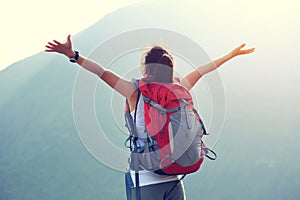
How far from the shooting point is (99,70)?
1517 millimetres

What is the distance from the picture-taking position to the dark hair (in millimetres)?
1577

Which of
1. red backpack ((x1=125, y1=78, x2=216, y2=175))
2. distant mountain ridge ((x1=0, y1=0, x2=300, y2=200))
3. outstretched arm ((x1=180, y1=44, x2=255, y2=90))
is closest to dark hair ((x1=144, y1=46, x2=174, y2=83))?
red backpack ((x1=125, y1=78, x2=216, y2=175))

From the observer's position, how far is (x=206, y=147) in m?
1.67

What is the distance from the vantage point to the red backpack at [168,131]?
5.00 ft

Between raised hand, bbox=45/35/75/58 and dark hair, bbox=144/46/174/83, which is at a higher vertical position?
raised hand, bbox=45/35/75/58

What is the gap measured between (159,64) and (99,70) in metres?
0.28

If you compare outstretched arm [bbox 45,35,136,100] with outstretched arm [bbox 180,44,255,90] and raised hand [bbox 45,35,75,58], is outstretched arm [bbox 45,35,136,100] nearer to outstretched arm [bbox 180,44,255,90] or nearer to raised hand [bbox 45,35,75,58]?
raised hand [bbox 45,35,75,58]

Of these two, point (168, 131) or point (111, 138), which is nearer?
point (168, 131)

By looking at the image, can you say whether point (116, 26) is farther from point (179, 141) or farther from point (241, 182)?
point (179, 141)

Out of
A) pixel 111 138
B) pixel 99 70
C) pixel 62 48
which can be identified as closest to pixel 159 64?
pixel 99 70

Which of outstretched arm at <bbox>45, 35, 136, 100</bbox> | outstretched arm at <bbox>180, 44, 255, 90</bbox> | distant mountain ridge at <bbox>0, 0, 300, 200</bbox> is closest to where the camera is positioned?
outstretched arm at <bbox>45, 35, 136, 100</bbox>

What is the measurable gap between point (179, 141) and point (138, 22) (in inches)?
595

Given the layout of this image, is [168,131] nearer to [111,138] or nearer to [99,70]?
[99,70]

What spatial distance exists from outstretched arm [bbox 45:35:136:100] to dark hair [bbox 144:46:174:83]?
0.12 meters
